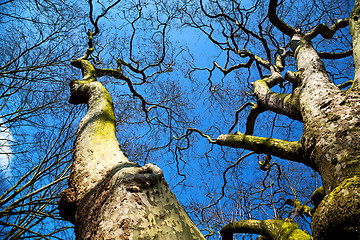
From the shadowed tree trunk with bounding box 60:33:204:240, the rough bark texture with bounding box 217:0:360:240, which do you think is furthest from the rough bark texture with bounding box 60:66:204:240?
the rough bark texture with bounding box 217:0:360:240

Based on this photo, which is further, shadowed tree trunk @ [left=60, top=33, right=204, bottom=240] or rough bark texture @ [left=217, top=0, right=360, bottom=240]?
rough bark texture @ [left=217, top=0, right=360, bottom=240]

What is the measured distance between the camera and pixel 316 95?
1984 millimetres

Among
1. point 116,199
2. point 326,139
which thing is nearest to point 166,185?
point 116,199

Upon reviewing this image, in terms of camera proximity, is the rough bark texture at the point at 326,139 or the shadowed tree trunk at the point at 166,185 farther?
the rough bark texture at the point at 326,139

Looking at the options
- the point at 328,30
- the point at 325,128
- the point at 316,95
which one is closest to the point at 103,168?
the point at 325,128

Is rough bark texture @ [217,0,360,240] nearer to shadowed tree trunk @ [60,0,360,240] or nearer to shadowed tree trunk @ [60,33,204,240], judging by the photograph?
shadowed tree trunk @ [60,0,360,240]

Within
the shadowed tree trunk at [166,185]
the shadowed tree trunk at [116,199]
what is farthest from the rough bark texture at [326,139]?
the shadowed tree trunk at [116,199]

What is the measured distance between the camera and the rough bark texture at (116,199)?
83 centimetres

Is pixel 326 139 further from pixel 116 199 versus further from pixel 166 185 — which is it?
pixel 116 199

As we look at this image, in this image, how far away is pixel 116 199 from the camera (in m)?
0.98

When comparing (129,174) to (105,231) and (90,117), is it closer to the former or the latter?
(105,231)

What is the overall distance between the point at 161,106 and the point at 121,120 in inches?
56.5

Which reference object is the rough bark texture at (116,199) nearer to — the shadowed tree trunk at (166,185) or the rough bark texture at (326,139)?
the shadowed tree trunk at (166,185)

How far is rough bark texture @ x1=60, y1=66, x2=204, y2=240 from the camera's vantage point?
0.83 meters
